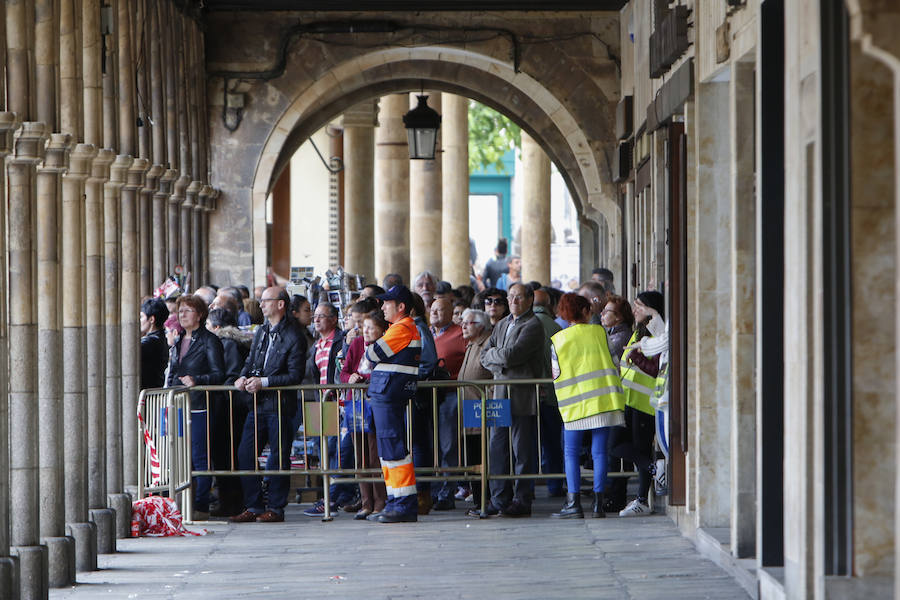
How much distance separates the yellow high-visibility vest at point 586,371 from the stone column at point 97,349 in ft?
9.11

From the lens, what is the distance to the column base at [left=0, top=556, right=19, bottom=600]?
7008 millimetres

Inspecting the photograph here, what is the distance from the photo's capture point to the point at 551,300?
42.4 feet

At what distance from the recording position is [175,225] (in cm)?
1541

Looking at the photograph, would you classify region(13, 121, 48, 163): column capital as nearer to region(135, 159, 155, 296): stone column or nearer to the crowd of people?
the crowd of people

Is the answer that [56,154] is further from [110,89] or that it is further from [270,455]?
[270,455]

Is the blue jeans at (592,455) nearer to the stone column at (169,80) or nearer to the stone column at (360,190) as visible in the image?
the stone column at (169,80)

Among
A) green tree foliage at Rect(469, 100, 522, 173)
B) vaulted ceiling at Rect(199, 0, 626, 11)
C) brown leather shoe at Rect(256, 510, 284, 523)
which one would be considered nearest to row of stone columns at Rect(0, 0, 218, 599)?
brown leather shoe at Rect(256, 510, 284, 523)

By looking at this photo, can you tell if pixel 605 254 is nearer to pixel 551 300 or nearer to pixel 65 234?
→ pixel 551 300

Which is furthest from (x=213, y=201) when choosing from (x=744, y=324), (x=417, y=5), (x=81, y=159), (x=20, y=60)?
(x=744, y=324)

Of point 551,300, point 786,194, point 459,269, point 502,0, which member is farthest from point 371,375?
point 459,269

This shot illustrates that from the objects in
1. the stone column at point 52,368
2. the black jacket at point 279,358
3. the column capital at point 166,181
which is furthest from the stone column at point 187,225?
the stone column at point 52,368

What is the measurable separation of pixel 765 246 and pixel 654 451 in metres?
3.52

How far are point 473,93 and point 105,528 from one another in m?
9.98

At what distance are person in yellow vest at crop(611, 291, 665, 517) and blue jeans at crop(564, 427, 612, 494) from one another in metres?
0.17
